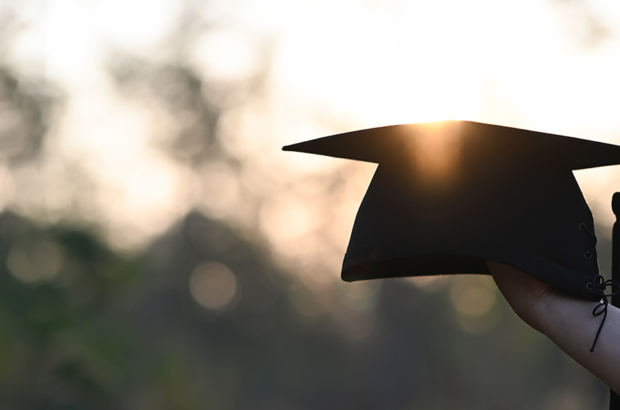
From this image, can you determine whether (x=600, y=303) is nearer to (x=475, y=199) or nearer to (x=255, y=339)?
(x=475, y=199)

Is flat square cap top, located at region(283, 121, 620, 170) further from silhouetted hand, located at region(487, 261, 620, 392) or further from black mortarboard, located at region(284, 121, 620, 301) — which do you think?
silhouetted hand, located at region(487, 261, 620, 392)

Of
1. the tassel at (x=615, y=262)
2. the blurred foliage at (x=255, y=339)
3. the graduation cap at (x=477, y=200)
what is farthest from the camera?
the blurred foliage at (x=255, y=339)

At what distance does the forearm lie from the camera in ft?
6.89

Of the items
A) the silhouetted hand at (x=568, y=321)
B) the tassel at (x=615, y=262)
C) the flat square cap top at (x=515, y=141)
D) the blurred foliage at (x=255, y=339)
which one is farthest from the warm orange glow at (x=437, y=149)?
the blurred foliage at (x=255, y=339)

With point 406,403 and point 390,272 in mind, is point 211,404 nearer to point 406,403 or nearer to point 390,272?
point 406,403

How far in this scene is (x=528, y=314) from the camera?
2.25m

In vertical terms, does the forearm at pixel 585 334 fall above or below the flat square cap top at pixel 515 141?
below

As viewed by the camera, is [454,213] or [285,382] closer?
[454,213]

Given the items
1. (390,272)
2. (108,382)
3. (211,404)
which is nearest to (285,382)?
(211,404)

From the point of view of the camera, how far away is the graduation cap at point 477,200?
92.4 inches

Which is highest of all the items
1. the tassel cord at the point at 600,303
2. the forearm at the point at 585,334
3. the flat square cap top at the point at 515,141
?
the flat square cap top at the point at 515,141

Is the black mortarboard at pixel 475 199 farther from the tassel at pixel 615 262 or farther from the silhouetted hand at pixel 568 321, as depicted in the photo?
the tassel at pixel 615 262

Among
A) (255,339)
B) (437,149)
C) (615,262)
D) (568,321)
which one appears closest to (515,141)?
(437,149)

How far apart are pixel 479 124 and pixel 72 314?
4205 centimetres
